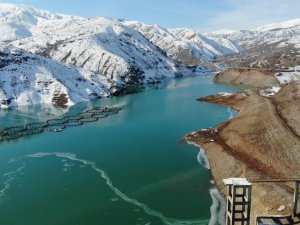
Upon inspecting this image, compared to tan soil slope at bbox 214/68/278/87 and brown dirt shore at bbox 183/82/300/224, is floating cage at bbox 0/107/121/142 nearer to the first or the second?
brown dirt shore at bbox 183/82/300/224

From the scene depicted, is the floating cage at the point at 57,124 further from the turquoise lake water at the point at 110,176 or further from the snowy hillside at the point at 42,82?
the snowy hillside at the point at 42,82

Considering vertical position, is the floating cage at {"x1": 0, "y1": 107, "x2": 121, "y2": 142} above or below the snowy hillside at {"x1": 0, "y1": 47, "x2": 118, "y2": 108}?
below

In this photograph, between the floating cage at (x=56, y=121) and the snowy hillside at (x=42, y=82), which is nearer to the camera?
the floating cage at (x=56, y=121)

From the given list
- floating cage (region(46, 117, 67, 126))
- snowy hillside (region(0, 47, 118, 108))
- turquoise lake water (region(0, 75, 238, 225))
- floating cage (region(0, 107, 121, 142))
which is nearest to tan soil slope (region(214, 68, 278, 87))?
snowy hillside (region(0, 47, 118, 108))

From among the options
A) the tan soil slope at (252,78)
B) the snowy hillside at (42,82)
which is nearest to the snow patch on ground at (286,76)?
the tan soil slope at (252,78)

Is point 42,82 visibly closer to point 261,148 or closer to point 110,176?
point 110,176

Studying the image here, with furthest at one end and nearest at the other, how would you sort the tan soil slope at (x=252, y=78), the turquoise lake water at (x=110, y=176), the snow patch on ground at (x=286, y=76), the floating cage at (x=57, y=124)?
the tan soil slope at (x=252, y=78), the snow patch on ground at (x=286, y=76), the floating cage at (x=57, y=124), the turquoise lake water at (x=110, y=176)

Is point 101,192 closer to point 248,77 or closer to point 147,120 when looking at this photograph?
point 147,120

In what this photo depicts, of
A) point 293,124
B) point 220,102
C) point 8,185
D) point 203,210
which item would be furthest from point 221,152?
point 220,102
